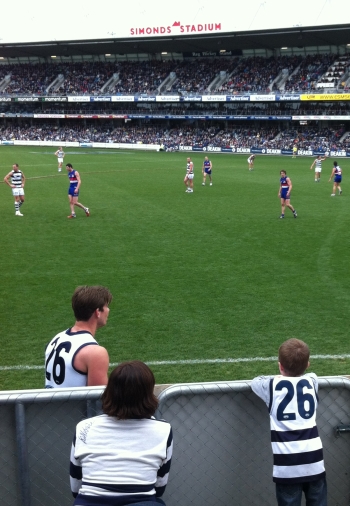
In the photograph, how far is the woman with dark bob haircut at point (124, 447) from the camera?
295 centimetres

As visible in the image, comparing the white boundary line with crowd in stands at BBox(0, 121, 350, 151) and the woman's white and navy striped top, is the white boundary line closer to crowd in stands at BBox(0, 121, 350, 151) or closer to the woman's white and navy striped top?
the woman's white and navy striped top

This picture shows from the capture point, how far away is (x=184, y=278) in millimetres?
12805

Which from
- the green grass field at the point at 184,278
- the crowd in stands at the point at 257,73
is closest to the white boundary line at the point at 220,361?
the green grass field at the point at 184,278

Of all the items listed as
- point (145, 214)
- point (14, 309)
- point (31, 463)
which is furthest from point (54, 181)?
point (31, 463)

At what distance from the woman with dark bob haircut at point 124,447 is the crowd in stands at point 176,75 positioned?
64266 mm

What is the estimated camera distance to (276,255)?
1491 centimetres

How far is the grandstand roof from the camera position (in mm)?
60125

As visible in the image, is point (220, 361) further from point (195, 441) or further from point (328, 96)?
point (328, 96)

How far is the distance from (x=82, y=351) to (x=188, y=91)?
6922cm

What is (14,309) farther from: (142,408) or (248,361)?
(142,408)

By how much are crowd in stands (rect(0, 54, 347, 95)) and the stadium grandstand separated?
0.15m

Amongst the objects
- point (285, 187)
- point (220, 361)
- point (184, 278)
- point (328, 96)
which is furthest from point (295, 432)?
point (328, 96)

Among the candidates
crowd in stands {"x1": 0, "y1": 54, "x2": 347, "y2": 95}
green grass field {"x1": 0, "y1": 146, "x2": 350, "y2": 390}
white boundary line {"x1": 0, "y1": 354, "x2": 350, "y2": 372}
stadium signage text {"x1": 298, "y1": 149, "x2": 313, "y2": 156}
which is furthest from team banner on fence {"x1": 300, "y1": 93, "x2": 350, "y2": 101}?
white boundary line {"x1": 0, "y1": 354, "x2": 350, "y2": 372}

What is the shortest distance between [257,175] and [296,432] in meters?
34.2
